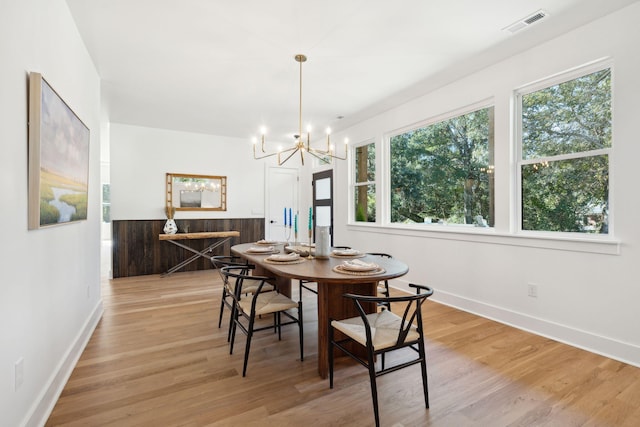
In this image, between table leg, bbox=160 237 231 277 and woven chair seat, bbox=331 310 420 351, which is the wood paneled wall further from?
woven chair seat, bbox=331 310 420 351

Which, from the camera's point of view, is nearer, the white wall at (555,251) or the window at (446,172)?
the white wall at (555,251)

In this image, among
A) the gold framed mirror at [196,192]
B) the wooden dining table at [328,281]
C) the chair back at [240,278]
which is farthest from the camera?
the gold framed mirror at [196,192]

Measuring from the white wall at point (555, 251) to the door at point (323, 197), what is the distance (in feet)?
7.70

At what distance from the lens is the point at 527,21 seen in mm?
2447

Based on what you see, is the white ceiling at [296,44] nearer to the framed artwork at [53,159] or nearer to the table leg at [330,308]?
the framed artwork at [53,159]

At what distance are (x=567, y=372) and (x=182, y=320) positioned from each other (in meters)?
3.33

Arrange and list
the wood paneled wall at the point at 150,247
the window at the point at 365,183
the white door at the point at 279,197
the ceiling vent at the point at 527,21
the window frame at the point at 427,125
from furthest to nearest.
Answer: the white door at the point at 279,197, the wood paneled wall at the point at 150,247, the window at the point at 365,183, the window frame at the point at 427,125, the ceiling vent at the point at 527,21

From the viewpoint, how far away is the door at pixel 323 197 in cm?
606

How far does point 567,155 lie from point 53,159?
3.87 meters

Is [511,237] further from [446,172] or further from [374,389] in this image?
[374,389]

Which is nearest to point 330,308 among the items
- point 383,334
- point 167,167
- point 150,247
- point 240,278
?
point 383,334

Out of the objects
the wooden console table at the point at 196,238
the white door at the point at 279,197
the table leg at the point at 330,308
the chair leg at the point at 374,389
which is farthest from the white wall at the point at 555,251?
the wooden console table at the point at 196,238

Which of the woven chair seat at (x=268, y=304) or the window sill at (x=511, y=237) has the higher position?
the window sill at (x=511, y=237)

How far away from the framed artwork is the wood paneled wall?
3.10 meters
